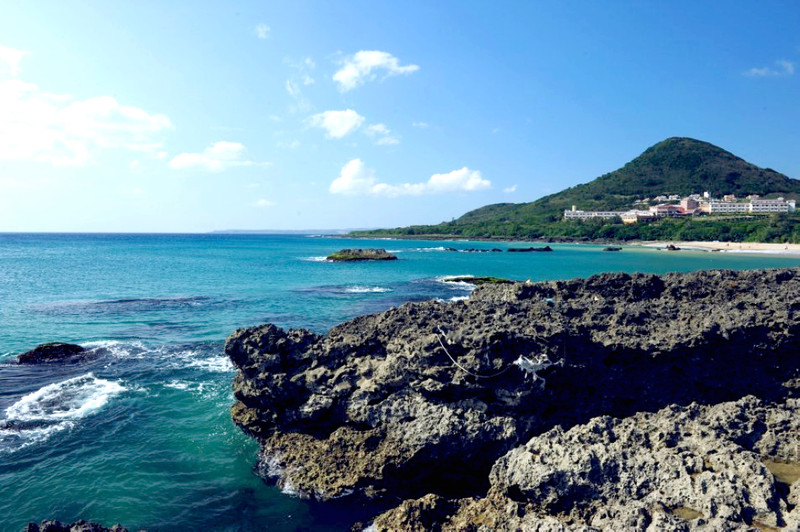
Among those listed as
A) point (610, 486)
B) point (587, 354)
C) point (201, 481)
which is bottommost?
point (201, 481)

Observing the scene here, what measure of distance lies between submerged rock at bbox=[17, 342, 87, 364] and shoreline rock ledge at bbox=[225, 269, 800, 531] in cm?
1331

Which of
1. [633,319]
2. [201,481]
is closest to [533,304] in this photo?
[633,319]

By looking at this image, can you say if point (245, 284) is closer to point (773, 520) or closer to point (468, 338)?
point (468, 338)

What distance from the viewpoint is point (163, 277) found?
57125mm

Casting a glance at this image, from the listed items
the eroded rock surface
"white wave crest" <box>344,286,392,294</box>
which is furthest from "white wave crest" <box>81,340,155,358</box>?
"white wave crest" <box>344,286,392,294</box>

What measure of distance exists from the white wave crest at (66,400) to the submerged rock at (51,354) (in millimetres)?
3528

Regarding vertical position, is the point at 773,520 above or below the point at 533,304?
below

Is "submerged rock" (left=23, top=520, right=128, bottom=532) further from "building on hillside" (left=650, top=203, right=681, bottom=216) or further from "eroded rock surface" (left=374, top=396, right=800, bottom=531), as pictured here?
"building on hillside" (left=650, top=203, right=681, bottom=216)

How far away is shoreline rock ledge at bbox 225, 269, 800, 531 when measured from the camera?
9141 mm

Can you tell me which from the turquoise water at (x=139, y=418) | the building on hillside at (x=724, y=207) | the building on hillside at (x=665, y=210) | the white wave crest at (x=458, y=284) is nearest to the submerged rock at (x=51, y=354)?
the turquoise water at (x=139, y=418)

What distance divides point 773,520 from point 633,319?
27.2ft

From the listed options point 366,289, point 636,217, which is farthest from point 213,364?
point 636,217

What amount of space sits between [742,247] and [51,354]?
135584mm

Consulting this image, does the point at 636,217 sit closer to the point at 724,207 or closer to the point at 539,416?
the point at 724,207
